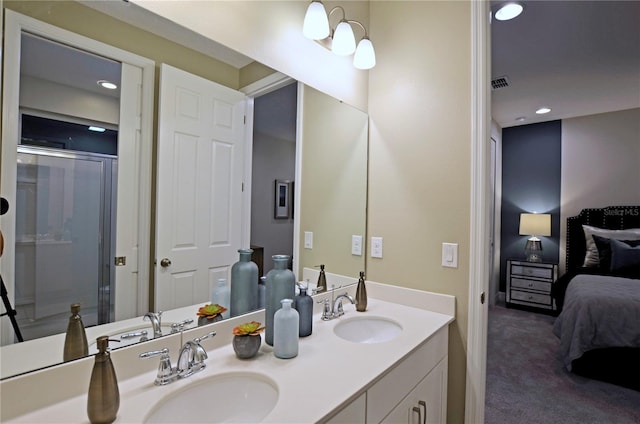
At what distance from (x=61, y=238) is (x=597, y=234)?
5.17 meters

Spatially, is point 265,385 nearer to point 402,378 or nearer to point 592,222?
point 402,378

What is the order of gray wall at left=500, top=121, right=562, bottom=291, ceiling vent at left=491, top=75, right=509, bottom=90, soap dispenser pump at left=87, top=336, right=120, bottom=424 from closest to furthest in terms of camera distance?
soap dispenser pump at left=87, top=336, right=120, bottom=424 < ceiling vent at left=491, top=75, right=509, bottom=90 < gray wall at left=500, top=121, right=562, bottom=291

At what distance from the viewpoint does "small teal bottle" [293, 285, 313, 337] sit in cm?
124

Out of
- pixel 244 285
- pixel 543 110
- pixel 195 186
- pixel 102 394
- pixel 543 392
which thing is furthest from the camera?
pixel 543 110

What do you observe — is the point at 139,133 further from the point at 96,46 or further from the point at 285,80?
the point at 285,80

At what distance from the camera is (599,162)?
4.21 meters

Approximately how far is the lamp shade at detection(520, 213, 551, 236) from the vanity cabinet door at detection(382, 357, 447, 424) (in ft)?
12.1

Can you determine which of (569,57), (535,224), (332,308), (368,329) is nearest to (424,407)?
(368,329)

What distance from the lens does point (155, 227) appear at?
41.2 inches

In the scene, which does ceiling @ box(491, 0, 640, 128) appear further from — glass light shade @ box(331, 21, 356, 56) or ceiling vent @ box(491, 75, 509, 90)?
glass light shade @ box(331, 21, 356, 56)

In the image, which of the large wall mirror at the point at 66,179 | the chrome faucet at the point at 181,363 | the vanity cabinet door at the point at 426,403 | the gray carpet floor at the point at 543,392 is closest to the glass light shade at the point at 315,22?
the large wall mirror at the point at 66,179

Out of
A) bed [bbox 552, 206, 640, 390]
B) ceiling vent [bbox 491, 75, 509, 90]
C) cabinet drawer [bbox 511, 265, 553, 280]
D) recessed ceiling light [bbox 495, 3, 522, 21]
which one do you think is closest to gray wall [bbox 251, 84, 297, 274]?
recessed ceiling light [bbox 495, 3, 522, 21]

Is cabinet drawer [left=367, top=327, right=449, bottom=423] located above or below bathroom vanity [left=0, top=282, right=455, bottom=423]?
below

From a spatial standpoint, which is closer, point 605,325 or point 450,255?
point 450,255
